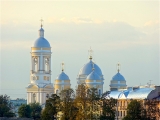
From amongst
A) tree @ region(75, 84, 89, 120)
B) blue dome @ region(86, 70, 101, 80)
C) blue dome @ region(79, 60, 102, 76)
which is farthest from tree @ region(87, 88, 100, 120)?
blue dome @ region(79, 60, 102, 76)

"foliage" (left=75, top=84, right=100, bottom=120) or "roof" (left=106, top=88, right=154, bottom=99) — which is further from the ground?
"roof" (left=106, top=88, right=154, bottom=99)

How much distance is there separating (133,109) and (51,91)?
5170cm

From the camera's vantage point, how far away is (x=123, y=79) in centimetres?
13262

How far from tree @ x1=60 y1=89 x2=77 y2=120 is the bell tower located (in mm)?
44349

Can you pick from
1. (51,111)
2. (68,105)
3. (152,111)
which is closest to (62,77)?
(51,111)

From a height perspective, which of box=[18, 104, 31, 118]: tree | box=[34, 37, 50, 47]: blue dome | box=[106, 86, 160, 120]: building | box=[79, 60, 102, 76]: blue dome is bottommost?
box=[18, 104, 31, 118]: tree

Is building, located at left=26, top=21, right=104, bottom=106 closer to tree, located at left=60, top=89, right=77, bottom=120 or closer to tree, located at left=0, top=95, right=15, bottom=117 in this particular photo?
tree, located at left=0, top=95, right=15, bottom=117

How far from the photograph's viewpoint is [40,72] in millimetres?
137250

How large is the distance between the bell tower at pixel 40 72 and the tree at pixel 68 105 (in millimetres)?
44349

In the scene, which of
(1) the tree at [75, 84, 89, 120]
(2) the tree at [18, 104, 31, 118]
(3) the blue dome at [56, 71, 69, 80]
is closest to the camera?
(1) the tree at [75, 84, 89, 120]

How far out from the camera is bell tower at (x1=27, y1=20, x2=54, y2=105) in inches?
5364

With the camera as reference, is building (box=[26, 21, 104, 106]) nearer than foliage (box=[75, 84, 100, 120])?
No

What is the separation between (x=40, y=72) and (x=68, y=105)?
48.1 meters

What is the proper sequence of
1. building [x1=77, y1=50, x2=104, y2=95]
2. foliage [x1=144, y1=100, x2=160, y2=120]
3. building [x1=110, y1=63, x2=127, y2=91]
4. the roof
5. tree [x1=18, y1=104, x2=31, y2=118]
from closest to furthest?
foliage [x1=144, y1=100, x2=160, y2=120] → the roof → tree [x1=18, y1=104, x2=31, y2=118] → building [x1=77, y1=50, x2=104, y2=95] → building [x1=110, y1=63, x2=127, y2=91]
